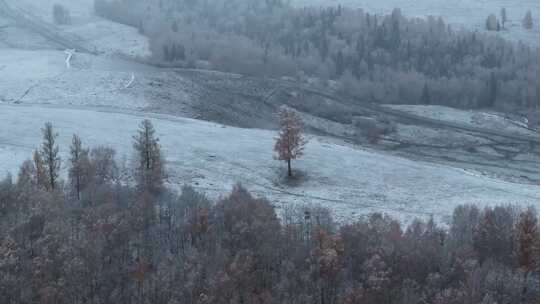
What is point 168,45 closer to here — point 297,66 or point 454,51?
point 297,66

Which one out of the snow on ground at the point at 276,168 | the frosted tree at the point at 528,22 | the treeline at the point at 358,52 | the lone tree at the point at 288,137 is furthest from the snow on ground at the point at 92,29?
the frosted tree at the point at 528,22

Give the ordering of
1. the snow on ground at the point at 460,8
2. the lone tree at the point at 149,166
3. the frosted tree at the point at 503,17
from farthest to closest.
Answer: the snow on ground at the point at 460,8 → the frosted tree at the point at 503,17 → the lone tree at the point at 149,166

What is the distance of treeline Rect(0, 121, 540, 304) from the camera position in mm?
22328

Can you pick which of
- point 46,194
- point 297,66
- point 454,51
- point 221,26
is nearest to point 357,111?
point 297,66

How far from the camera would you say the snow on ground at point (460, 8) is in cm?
9158

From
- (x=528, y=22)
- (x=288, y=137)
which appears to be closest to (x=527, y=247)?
(x=288, y=137)

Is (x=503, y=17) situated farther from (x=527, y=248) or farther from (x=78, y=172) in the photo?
(x=527, y=248)

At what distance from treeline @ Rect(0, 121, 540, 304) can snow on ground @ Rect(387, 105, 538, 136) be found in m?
29.7

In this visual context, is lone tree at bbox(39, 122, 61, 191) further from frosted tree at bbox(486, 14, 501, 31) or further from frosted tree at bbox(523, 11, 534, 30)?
frosted tree at bbox(523, 11, 534, 30)

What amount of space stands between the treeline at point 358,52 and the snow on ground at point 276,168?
19358 mm

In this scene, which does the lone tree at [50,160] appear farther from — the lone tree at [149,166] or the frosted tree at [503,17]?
the frosted tree at [503,17]

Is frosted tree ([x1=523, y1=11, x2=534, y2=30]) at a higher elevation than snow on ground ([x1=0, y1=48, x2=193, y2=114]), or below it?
higher

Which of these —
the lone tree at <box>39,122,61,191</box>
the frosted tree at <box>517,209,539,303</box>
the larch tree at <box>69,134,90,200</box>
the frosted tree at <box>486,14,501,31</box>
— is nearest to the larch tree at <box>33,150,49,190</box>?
the lone tree at <box>39,122,61,191</box>

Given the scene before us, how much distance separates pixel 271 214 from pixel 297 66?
4380 centimetres
